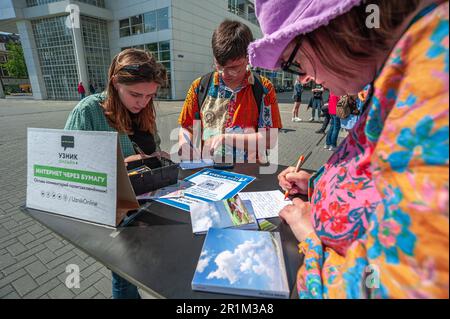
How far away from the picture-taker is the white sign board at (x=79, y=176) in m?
0.98

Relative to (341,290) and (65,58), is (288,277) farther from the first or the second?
(65,58)

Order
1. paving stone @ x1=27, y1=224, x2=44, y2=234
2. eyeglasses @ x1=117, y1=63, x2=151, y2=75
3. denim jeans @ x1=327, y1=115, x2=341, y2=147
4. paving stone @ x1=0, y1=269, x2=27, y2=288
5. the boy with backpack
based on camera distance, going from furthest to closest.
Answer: denim jeans @ x1=327, y1=115, x2=341, y2=147, paving stone @ x1=27, y1=224, x2=44, y2=234, the boy with backpack, paving stone @ x1=0, y1=269, x2=27, y2=288, eyeglasses @ x1=117, y1=63, x2=151, y2=75

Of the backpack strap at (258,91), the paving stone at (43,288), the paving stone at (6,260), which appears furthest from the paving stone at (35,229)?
the backpack strap at (258,91)

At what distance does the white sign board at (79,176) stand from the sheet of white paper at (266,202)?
21.9 inches

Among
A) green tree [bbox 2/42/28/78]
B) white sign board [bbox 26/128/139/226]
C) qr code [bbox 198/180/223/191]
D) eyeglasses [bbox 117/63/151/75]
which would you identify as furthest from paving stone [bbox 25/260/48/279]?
green tree [bbox 2/42/28/78]

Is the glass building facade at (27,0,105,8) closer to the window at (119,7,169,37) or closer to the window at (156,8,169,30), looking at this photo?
the window at (119,7,169,37)

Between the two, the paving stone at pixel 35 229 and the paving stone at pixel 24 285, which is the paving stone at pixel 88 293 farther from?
the paving stone at pixel 35 229

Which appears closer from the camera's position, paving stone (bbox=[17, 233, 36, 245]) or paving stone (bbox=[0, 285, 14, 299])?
paving stone (bbox=[0, 285, 14, 299])

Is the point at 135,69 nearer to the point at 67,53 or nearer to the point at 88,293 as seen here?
the point at 88,293

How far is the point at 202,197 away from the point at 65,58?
2364cm

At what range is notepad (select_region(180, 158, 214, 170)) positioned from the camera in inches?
68.1

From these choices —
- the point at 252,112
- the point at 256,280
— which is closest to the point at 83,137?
the point at 256,280

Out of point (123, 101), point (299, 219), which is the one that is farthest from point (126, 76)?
point (299, 219)

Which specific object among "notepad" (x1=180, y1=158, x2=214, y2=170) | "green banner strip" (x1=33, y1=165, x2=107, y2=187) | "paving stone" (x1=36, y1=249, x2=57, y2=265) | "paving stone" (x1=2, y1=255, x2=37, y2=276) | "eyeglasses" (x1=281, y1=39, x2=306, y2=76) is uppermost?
"eyeglasses" (x1=281, y1=39, x2=306, y2=76)
